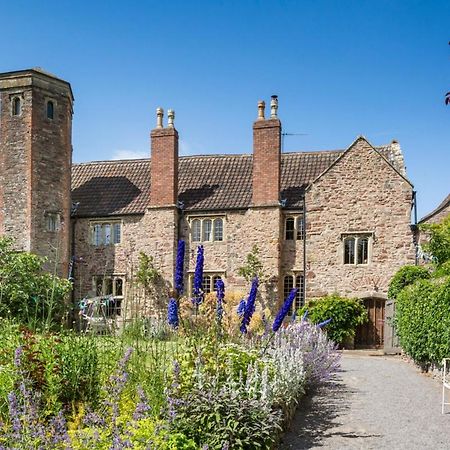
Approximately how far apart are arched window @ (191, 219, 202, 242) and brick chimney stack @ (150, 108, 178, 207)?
3.91 ft

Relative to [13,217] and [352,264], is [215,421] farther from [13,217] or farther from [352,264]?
[13,217]

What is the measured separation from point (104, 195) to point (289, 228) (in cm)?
863

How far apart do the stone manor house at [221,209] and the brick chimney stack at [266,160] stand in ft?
0.14

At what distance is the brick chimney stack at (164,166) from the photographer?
24.3 metres

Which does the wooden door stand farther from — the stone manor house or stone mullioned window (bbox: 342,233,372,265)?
stone mullioned window (bbox: 342,233,372,265)

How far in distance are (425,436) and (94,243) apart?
2003 centimetres

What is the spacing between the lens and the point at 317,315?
789 inches

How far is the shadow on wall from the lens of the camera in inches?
1005

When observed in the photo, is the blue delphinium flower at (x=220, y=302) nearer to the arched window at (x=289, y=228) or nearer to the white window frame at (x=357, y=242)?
the white window frame at (x=357, y=242)

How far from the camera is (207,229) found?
2433cm

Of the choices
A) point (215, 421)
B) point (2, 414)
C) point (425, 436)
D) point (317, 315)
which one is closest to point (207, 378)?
point (215, 421)

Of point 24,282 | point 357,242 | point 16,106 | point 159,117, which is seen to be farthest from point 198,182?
point 24,282

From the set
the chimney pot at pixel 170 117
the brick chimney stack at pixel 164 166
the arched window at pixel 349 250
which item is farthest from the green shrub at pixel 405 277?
the chimney pot at pixel 170 117

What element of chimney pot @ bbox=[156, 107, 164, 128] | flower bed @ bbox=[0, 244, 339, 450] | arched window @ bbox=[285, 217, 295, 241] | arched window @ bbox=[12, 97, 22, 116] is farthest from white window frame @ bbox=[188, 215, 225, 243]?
flower bed @ bbox=[0, 244, 339, 450]
